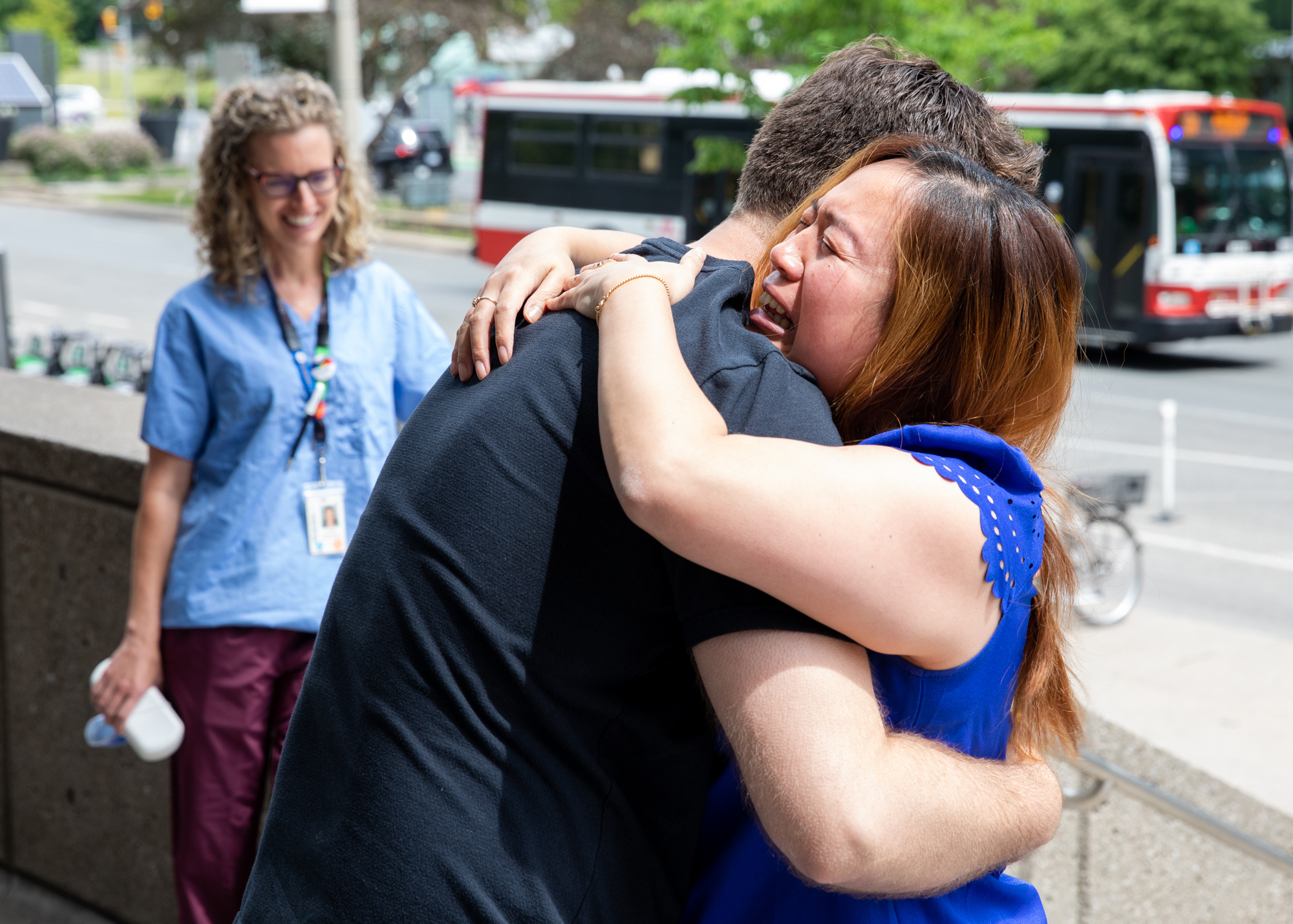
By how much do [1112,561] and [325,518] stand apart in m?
6.04

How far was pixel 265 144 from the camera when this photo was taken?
296 cm

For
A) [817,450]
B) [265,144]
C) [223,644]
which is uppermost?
[265,144]

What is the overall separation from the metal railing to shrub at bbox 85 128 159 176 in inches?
1640

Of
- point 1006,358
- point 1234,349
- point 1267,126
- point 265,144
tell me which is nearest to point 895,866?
point 1006,358

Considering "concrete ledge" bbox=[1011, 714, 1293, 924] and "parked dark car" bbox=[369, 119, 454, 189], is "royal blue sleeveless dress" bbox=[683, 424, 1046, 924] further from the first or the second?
"parked dark car" bbox=[369, 119, 454, 189]

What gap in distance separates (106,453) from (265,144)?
0.84 m

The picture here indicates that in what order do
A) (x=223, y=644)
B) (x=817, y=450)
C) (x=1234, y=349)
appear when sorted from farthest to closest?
(x=1234, y=349), (x=223, y=644), (x=817, y=450)

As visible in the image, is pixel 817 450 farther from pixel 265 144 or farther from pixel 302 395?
pixel 265 144

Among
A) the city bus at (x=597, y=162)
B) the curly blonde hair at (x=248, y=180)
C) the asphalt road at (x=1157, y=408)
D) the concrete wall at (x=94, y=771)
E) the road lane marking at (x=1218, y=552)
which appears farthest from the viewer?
the city bus at (x=597, y=162)

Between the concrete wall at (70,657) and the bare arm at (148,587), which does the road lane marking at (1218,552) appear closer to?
the concrete wall at (70,657)

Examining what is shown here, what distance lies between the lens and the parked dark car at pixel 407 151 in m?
36.2

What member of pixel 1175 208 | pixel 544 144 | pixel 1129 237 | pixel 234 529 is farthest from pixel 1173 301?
pixel 234 529

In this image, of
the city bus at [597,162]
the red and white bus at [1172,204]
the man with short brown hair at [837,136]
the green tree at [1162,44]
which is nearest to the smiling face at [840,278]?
the man with short brown hair at [837,136]

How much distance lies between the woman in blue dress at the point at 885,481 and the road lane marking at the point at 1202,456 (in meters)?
10.2
